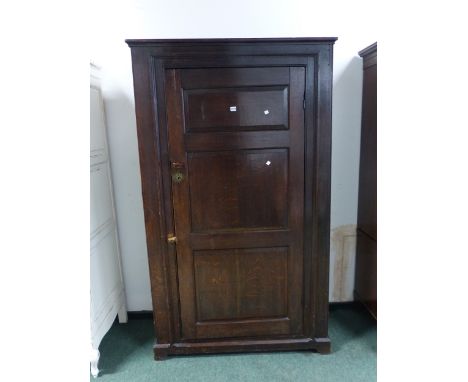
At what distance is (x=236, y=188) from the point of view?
146 centimetres

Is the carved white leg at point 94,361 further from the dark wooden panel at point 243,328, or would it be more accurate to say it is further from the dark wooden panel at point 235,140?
the dark wooden panel at point 235,140

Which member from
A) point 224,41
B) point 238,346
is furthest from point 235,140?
point 238,346

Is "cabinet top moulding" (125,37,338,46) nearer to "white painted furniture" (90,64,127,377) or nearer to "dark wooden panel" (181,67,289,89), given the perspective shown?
"dark wooden panel" (181,67,289,89)

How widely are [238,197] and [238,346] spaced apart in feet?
2.63

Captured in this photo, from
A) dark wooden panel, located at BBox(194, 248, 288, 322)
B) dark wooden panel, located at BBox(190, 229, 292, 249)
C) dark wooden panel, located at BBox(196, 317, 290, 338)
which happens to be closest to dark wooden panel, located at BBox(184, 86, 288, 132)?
dark wooden panel, located at BBox(190, 229, 292, 249)

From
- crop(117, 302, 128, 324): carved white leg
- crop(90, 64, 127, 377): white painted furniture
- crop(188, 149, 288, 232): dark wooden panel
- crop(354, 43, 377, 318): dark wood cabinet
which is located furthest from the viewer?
crop(117, 302, 128, 324): carved white leg

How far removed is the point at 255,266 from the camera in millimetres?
1547

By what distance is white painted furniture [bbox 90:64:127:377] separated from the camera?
1.55m

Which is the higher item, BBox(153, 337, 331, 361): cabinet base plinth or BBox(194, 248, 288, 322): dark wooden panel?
BBox(194, 248, 288, 322): dark wooden panel

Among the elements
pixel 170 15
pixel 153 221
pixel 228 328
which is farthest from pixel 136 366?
pixel 170 15

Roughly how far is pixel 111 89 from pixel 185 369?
61.5 inches

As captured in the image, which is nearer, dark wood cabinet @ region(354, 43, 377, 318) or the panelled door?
the panelled door

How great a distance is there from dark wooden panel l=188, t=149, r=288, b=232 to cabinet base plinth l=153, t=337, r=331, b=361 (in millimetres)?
632

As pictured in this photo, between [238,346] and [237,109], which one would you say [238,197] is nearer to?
[237,109]
